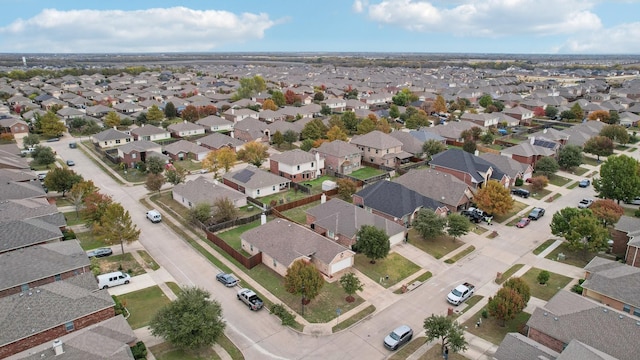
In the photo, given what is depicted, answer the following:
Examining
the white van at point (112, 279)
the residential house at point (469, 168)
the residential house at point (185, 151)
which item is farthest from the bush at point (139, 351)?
the residential house at point (185, 151)

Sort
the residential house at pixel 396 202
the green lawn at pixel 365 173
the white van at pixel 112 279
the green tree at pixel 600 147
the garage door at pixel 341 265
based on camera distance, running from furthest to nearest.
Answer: the green tree at pixel 600 147, the green lawn at pixel 365 173, the residential house at pixel 396 202, the garage door at pixel 341 265, the white van at pixel 112 279

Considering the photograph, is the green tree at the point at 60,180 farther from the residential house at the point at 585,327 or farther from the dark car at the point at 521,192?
the dark car at the point at 521,192

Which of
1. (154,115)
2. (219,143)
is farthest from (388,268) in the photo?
(154,115)

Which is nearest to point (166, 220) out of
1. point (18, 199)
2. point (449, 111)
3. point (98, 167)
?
point (18, 199)

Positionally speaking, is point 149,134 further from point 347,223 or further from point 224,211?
point 347,223

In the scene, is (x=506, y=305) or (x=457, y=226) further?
(x=457, y=226)

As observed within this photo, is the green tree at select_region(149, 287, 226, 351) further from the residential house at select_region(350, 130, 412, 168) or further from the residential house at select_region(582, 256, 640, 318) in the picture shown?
the residential house at select_region(350, 130, 412, 168)

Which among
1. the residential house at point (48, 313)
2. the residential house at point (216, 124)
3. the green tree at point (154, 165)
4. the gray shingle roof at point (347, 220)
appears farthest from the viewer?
the residential house at point (216, 124)
